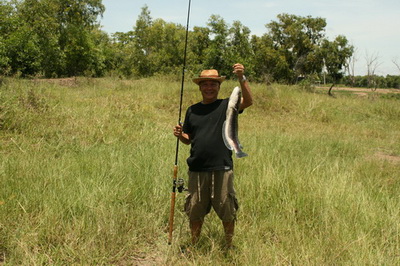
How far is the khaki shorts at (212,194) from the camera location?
2.69m

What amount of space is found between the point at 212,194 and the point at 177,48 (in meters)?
34.8

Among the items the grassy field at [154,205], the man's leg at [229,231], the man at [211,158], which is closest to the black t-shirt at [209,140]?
the man at [211,158]

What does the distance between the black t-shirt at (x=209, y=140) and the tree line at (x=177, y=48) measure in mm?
21870

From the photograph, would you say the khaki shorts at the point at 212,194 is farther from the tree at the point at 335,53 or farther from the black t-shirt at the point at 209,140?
the tree at the point at 335,53

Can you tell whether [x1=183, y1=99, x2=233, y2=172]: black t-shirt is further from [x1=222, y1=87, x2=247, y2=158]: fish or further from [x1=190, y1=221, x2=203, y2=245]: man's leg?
[x1=190, y1=221, x2=203, y2=245]: man's leg

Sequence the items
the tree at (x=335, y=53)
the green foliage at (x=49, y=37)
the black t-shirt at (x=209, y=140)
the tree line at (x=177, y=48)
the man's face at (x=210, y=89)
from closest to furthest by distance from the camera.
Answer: the black t-shirt at (x=209, y=140) → the man's face at (x=210, y=89) → the green foliage at (x=49, y=37) → the tree line at (x=177, y=48) → the tree at (x=335, y=53)

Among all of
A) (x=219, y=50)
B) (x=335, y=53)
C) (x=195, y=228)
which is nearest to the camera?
(x=195, y=228)

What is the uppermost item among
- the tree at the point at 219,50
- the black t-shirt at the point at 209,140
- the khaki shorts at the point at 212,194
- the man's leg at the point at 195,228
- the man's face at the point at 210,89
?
the tree at the point at 219,50

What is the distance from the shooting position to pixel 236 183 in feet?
13.6

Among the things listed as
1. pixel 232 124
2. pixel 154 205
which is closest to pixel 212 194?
pixel 232 124

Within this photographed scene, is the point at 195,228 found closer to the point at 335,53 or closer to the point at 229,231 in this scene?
the point at 229,231

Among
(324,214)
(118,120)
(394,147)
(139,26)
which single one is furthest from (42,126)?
(139,26)

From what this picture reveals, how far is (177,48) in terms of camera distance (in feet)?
118

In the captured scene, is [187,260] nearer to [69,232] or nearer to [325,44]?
[69,232]
